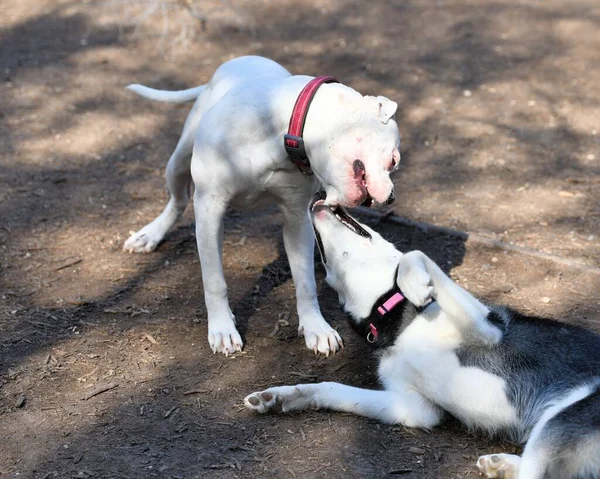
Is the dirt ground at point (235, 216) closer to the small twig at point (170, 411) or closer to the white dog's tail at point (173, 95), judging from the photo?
the small twig at point (170, 411)

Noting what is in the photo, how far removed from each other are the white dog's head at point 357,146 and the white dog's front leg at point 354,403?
0.92 m

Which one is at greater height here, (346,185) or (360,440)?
(346,185)

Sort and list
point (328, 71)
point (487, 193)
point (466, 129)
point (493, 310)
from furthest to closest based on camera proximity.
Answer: point (328, 71)
point (466, 129)
point (487, 193)
point (493, 310)

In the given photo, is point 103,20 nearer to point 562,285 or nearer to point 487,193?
point 487,193

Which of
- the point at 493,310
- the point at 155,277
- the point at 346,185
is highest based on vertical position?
the point at 346,185

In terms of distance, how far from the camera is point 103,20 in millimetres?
9844

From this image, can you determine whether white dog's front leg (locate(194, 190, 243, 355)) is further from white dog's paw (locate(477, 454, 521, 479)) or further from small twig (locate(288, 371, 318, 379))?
white dog's paw (locate(477, 454, 521, 479))

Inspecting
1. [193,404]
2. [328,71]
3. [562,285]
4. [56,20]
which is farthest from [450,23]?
[193,404]

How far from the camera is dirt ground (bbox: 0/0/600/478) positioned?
3.89 metres

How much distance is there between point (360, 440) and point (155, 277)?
80.2 inches

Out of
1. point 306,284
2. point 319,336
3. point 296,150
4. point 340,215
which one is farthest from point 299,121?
point 319,336

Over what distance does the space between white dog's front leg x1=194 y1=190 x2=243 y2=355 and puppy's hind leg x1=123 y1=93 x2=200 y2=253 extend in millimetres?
733

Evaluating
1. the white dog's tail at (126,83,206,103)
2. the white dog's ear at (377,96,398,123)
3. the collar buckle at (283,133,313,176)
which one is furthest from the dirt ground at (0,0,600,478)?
the white dog's ear at (377,96,398,123)

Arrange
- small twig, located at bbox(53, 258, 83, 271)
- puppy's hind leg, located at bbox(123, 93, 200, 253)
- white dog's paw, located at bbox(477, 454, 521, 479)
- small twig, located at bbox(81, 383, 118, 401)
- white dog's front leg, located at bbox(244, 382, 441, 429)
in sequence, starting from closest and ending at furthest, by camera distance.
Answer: white dog's paw, located at bbox(477, 454, 521, 479)
white dog's front leg, located at bbox(244, 382, 441, 429)
small twig, located at bbox(81, 383, 118, 401)
puppy's hind leg, located at bbox(123, 93, 200, 253)
small twig, located at bbox(53, 258, 83, 271)
